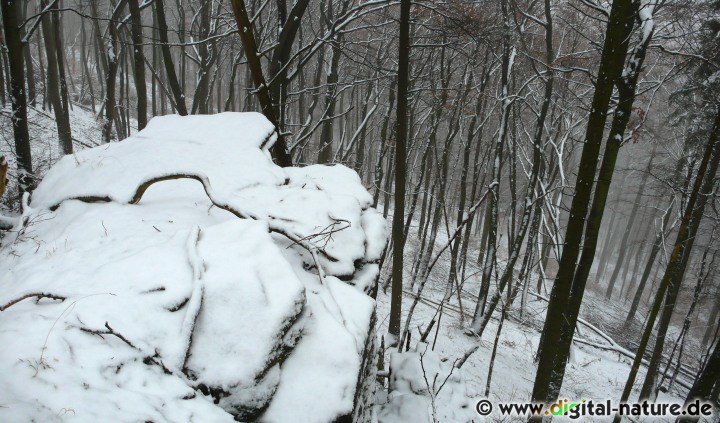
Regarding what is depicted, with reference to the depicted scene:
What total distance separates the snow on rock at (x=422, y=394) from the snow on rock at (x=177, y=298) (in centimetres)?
156

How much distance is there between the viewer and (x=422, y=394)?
4.82m

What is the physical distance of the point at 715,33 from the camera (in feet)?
23.6

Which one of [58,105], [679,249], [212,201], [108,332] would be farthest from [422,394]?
[58,105]

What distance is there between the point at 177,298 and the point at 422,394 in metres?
3.68

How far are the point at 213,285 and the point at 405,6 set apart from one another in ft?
16.6

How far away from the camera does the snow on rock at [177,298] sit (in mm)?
1903

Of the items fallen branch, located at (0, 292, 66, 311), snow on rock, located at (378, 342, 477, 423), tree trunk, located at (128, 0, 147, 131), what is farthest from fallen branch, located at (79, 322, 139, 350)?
Answer: tree trunk, located at (128, 0, 147, 131)

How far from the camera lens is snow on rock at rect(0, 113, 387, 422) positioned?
6.24ft

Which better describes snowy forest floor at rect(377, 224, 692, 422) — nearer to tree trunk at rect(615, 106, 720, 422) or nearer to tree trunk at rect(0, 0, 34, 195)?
tree trunk at rect(615, 106, 720, 422)

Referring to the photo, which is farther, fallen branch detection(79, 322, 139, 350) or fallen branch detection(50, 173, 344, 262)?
fallen branch detection(50, 173, 344, 262)

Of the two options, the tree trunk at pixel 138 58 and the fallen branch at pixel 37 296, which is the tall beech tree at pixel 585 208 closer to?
the fallen branch at pixel 37 296

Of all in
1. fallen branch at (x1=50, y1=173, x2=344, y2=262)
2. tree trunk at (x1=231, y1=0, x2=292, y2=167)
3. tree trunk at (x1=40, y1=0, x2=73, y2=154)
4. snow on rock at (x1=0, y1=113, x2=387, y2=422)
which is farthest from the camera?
tree trunk at (x1=40, y1=0, x2=73, y2=154)

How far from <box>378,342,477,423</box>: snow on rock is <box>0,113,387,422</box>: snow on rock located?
5.11ft

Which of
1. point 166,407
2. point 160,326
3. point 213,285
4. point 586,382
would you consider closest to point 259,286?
point 213,285
